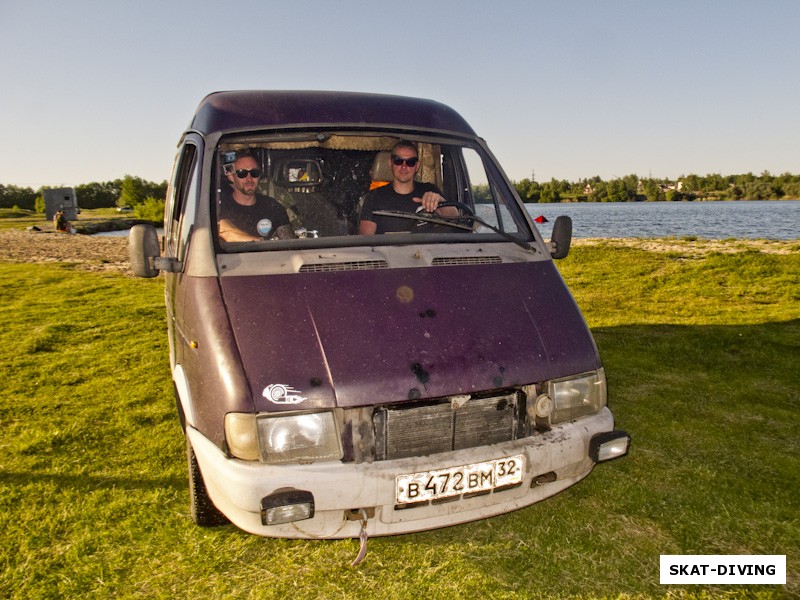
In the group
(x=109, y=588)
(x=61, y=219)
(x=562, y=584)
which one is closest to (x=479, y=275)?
(x=562, y=584)

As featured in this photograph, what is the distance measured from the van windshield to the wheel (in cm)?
118

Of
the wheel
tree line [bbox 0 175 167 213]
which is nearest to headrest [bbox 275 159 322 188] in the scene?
the wheel

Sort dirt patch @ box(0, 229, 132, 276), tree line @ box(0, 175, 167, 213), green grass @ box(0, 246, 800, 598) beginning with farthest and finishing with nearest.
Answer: tree line @ box(0, 175, 167, 213) < dirt patch @ box(0, 229, 132, 276) < green grass @ box(0, 246, 800, 598)

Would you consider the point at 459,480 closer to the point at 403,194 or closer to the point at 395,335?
the point at 395,335

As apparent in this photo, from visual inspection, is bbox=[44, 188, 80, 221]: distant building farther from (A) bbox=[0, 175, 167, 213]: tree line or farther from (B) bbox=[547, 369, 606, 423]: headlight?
(B) bbox=[547, 369, 606, 423]: headlight

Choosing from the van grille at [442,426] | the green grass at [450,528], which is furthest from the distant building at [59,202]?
the van grille at [442,426]

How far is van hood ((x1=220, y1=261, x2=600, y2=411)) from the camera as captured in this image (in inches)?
104

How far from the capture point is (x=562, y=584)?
2867 mm

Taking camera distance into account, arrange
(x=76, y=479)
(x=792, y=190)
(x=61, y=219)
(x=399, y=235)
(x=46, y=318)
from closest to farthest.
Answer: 1. (x=399, y=235)
2. (x=76, y=479)
3. (x=46, y=318)
4. (x=61, y=219)
5. (x=792, y=190)

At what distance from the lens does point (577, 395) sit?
3045 mm

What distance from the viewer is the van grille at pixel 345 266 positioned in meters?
3.13

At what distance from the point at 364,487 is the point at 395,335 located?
0.69 m

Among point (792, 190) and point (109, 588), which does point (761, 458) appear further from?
point (792, 190)

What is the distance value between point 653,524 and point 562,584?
85 cm
